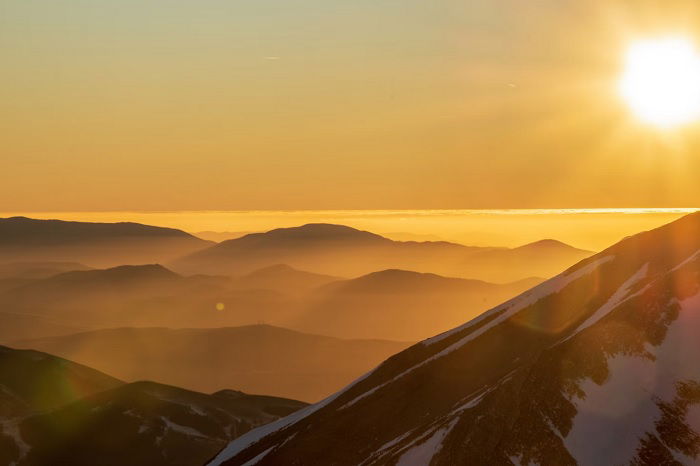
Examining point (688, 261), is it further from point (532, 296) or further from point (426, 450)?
point (426, 450)

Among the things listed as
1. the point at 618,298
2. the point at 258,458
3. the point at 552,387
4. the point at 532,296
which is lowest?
the point at 258,458

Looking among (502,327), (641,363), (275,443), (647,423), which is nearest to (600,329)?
(641,363)

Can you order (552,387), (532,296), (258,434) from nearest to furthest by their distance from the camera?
(552,387) → (532,296) → (258,434)

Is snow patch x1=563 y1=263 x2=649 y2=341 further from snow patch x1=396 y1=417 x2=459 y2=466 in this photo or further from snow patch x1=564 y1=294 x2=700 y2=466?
snow patch x1=396 y1=417 x2=459 y2=466

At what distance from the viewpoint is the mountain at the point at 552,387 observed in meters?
96.0

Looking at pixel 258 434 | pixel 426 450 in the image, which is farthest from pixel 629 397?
pixel 258 434

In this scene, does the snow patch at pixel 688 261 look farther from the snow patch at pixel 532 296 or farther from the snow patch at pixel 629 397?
the snow patch at pixel 532 296

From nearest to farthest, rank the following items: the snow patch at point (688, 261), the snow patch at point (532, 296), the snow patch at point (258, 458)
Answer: the snow patch at point (688, 261) < the snow patch at point (258, 458) < the snow patch at point (532, 296)

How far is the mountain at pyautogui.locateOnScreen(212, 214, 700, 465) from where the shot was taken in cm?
9600

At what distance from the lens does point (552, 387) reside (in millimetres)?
101938

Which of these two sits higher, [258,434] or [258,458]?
[258,458]

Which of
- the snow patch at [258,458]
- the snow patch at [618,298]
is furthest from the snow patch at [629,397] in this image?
the snow patch at [258,458]

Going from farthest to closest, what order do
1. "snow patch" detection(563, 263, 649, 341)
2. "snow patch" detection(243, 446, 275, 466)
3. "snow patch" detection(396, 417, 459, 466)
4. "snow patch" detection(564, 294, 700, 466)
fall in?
"snow patch" detection(243, 446, 275, 466)
"snow patch" detection(563, 263, 649, 341)
"snow patch" detection(396, 417, 459, 466)
"snow patch" detection(564, 294, 700, 466)

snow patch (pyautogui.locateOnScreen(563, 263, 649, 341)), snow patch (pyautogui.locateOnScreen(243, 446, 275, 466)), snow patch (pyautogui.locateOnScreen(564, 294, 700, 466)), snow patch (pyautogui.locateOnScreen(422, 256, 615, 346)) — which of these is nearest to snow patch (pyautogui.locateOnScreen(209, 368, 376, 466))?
snow patch (pyautogui.locateOnScreen(243, 446, 275, 466))
